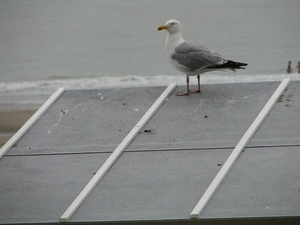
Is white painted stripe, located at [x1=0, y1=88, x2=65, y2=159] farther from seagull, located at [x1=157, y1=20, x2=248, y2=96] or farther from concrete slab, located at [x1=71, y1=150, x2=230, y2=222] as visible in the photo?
seagull, located at [x1=157, y1=20, x2=248, y2=96]

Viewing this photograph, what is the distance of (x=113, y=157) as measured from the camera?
511 cm

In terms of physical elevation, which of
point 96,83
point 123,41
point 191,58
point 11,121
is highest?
point 191,58

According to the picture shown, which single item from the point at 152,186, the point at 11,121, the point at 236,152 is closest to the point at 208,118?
the point at 236,152

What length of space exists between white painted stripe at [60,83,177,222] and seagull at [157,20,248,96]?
264 millimetres

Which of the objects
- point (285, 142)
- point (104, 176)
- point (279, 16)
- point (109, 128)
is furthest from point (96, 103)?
point (279, 16)

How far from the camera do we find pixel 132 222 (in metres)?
4.20

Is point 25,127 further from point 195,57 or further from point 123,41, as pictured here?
point 123,41

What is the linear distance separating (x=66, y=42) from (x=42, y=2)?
8.26 meters

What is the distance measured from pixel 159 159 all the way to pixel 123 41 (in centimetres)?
1977

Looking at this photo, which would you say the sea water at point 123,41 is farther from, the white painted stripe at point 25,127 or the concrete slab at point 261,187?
the concrete slab at point 261,187

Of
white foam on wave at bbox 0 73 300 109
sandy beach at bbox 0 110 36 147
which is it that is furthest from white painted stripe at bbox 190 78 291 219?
white foam on wave at bbox 0 73 300 109

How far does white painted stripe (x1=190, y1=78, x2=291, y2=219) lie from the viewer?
4.27 meters

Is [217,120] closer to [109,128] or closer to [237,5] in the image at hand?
[109,128]

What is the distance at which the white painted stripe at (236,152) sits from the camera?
427cm
